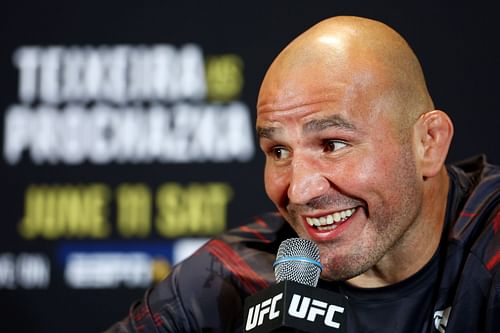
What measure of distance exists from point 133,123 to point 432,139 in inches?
48.5

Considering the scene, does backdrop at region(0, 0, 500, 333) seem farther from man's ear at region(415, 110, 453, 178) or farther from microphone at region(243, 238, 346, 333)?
microphone at region(243, 238, 346, 333)

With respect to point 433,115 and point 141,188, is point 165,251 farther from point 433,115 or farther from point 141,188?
point 433,115

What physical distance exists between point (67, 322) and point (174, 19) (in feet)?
3.15

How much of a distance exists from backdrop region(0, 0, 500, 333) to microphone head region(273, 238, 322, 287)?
49.8 inches

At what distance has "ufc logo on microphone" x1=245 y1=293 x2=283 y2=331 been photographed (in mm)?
1128

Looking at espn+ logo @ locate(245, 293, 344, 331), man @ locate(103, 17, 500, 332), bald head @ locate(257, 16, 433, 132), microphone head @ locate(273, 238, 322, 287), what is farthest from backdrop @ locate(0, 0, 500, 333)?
espn+ logo @ locate(245, 293, 344, 331)

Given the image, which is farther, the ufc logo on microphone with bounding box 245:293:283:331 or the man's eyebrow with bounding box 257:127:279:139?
the man's eyebrow with bounding box 257:127:279:139

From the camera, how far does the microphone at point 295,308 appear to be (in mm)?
1107

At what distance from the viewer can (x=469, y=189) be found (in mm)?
1737

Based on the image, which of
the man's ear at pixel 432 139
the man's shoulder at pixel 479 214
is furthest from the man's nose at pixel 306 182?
the man's shoulder at pixel 479 214

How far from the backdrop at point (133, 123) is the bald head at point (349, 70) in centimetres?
100

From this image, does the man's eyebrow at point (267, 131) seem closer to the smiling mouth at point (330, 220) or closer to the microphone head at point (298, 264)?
the smiling mouth at point (330, 220)

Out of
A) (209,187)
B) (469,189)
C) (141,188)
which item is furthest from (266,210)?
(469,189)

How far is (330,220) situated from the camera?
147cm
